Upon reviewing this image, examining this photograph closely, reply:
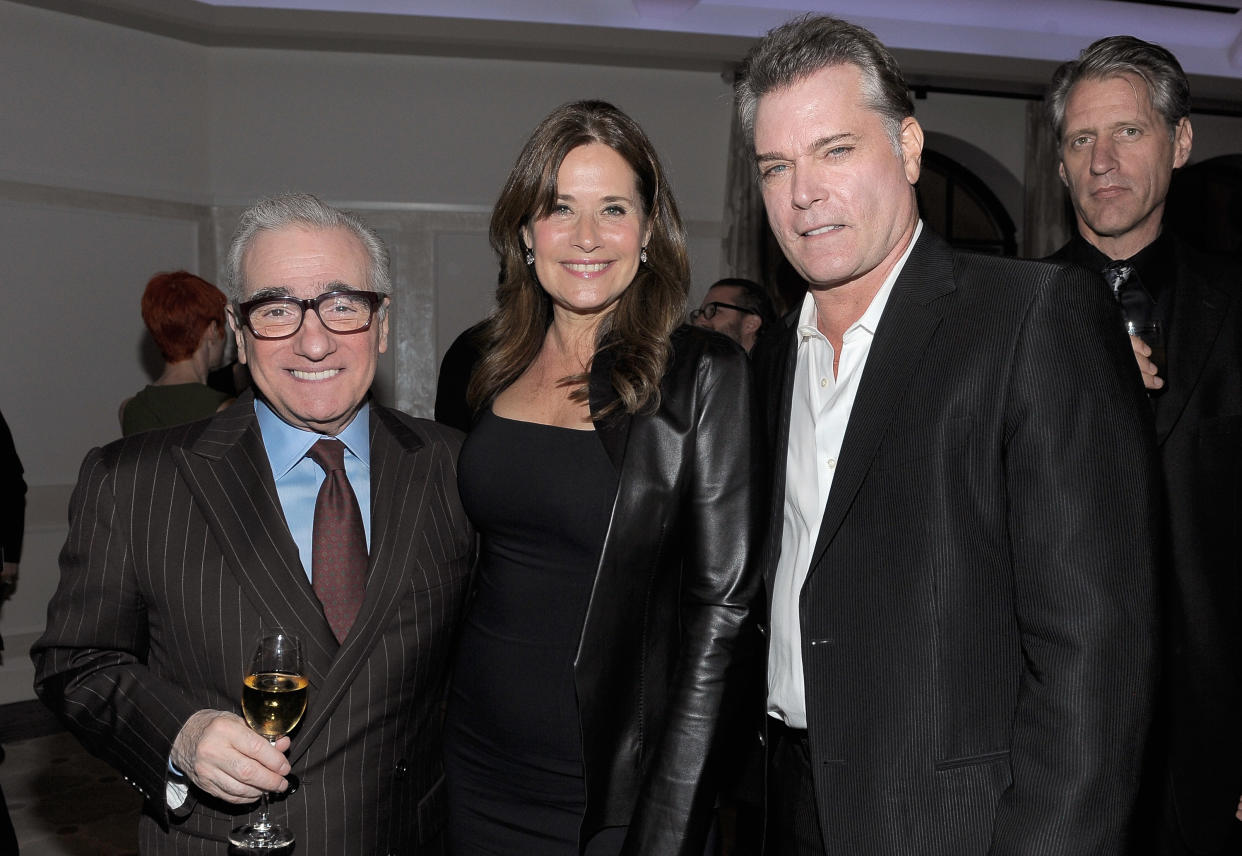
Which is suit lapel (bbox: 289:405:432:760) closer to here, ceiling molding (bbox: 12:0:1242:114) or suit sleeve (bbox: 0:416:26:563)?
suit sleeve (bbox: 0:416:26:563)

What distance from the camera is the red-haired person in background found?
4516 mm

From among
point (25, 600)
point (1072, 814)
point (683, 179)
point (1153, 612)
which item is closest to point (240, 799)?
point (1072, 814)

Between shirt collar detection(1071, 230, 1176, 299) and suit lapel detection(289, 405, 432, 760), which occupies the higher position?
shirt collar detection(1071, 230, 1176, 299)

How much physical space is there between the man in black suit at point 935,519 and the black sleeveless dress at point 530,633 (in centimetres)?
37

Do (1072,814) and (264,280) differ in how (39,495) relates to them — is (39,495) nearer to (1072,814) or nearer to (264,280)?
(264,280)

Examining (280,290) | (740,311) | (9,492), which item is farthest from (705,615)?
(9,492)

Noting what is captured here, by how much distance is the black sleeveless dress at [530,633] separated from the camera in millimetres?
1937

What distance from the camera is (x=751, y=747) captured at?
2025 mm

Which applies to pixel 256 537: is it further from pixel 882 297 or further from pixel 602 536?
pixel 882 297

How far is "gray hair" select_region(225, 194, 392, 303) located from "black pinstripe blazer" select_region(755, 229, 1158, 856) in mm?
975

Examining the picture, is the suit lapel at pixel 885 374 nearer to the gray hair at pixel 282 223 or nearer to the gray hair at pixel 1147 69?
the gray hair at pixel 282 223

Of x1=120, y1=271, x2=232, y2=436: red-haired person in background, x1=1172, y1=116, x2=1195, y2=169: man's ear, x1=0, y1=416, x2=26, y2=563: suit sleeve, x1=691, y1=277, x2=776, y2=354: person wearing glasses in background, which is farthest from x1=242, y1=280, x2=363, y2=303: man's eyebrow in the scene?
x1=0, y1=416, x2=26, y2=563: suit sleeve

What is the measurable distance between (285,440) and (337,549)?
0.23 meters

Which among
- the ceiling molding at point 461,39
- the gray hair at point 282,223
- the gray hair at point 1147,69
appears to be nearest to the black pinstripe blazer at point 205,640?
the gray hair at point 282,223
